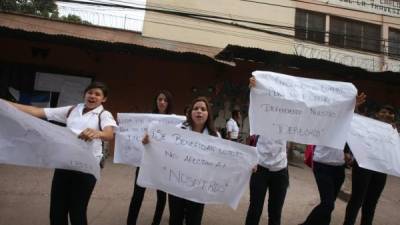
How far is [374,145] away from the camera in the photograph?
13.9 feet

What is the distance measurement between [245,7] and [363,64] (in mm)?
4854

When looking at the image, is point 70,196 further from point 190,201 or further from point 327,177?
point 327,177

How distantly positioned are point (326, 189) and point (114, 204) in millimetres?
2846

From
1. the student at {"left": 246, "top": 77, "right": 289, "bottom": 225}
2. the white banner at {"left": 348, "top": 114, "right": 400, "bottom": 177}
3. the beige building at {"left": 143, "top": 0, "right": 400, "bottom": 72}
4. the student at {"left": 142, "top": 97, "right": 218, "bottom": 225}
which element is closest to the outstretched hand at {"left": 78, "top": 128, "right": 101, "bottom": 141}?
the student at {"left": 142, "top": 97, "right": 218, "bottom": 225}

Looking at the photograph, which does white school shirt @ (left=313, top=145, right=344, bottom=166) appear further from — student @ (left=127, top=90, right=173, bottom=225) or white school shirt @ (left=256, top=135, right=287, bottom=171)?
student @ (left=127, top=90, right=173, bottom=225)

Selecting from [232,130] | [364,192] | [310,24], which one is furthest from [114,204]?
[310,24]

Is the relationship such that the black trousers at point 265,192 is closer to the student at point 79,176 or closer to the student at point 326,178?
the student at point 326,178

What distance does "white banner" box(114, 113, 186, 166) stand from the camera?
4.35 m

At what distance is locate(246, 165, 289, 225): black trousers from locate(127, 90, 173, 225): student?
3.28 feet

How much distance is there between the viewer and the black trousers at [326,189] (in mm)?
4078

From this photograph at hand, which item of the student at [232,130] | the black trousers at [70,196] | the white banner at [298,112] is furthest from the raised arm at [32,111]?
the student at [232,130]

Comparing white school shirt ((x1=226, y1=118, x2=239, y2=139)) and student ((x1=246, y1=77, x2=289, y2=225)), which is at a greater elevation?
student ((x1=246, y1=77, x2=289, y2=225))

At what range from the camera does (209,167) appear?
11.1ft

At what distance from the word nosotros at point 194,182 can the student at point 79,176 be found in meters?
0.64
